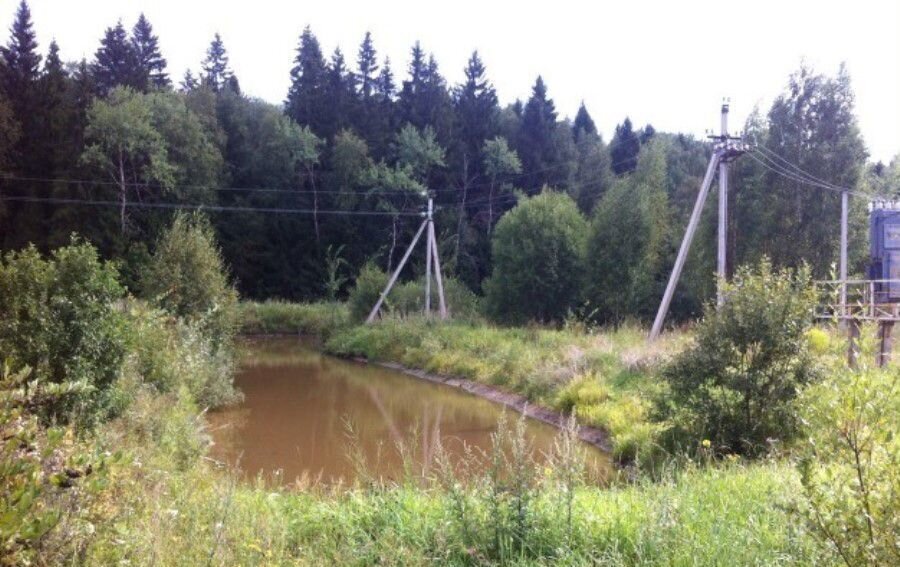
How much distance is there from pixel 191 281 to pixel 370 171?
92.9 ft

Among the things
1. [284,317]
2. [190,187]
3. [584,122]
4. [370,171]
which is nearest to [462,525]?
[284,317]

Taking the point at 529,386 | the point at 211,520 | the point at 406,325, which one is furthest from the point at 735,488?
the point at 406,325

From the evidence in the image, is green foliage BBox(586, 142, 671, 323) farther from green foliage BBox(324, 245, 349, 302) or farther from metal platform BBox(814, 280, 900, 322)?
green foliage BBox(324, 245, 349, 302)

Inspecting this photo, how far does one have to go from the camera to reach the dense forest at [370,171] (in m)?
27.5

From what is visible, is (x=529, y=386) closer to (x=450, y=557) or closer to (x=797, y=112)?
(x=450, y=557)

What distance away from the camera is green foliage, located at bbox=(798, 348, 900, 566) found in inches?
102

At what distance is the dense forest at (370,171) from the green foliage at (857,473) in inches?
995

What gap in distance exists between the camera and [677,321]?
2997 cm

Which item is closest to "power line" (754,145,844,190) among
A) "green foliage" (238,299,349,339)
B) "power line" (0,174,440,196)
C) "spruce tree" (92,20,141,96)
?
"power line" (0,174,440,196)

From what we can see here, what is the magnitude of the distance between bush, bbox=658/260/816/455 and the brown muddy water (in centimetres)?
171

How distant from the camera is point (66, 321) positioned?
8.59m

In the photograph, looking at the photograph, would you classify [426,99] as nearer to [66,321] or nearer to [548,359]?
[548,359]

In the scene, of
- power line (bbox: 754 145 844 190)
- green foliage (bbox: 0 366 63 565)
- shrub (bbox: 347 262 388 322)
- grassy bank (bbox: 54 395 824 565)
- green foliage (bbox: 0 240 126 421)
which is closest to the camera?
green foliage (bbox: 0 366 63 565)

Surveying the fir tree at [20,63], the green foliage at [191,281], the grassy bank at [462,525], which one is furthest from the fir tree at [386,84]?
the grassy bank at [462,525]
